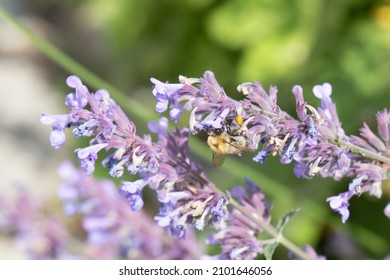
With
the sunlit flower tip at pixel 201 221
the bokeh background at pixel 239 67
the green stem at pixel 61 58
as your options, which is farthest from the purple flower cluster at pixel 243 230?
the bokeh background at pixel 239 67

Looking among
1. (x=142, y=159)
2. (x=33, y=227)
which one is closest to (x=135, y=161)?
(x=142, y=159)

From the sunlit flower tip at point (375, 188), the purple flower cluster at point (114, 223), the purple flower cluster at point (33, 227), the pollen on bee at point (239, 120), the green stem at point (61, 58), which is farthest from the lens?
the purple flower cluster at point (33, 227)

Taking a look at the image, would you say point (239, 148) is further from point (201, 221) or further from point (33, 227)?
point (33, 227)

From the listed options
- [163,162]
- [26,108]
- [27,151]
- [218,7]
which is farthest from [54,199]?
[163,162]

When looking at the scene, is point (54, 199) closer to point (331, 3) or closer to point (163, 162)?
point (331, 3)

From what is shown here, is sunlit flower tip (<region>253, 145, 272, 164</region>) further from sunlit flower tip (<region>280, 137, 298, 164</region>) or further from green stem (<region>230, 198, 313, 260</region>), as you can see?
green stem (<region>230, 198, 313, 260</region>)

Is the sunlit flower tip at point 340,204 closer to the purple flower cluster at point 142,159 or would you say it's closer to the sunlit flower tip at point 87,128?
the purple flower cluster at point 142,159
